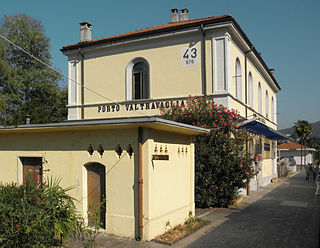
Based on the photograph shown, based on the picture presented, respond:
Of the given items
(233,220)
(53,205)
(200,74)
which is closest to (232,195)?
(233,220)

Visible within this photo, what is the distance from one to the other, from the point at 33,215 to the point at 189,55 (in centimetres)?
1079

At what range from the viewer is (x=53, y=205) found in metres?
6.46

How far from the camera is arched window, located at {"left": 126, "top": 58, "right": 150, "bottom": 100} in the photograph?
16.2 meters

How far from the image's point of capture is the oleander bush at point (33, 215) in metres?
5.89

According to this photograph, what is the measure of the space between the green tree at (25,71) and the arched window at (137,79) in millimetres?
10134

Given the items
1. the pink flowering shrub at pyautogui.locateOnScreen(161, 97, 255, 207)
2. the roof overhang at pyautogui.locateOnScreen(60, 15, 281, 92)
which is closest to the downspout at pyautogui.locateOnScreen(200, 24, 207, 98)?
the roof overhang at pyautogui.locateOnScreen(60, 15, 281, 92)

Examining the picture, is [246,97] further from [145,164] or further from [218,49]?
[145,164]

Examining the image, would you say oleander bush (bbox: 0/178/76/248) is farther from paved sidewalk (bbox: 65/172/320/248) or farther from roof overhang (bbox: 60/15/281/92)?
roof overhang (bbox: 60/15/281/92)

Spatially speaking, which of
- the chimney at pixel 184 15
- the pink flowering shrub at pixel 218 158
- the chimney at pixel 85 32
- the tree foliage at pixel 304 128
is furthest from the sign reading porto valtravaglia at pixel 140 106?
the tree foliage at pixel 304 128

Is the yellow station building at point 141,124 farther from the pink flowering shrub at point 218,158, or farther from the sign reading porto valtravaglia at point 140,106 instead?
the pink flowering shrub at point 218,158

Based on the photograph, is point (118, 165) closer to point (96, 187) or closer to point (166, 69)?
point (96, 187)

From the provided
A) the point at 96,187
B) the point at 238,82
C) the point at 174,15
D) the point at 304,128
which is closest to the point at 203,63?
the point at 238,82

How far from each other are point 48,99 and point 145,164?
70.2 feet

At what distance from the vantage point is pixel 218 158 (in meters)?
12.1
